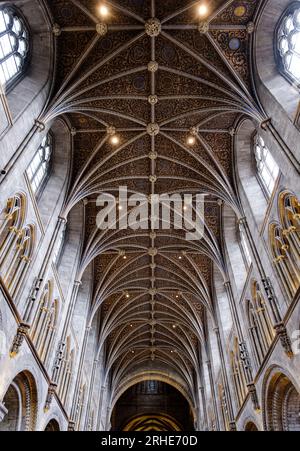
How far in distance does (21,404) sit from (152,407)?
104 ft

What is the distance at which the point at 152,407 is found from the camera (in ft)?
137

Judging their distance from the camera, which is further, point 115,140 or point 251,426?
point 115,140

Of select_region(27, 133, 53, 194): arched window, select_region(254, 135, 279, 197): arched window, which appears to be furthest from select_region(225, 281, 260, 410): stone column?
select_region(27, 133, 53, 194): arched window

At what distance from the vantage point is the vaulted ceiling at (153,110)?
614 inches

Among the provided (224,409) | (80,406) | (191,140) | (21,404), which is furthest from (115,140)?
(224,409)

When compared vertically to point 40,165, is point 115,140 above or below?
above

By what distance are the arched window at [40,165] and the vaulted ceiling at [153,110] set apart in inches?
56.6

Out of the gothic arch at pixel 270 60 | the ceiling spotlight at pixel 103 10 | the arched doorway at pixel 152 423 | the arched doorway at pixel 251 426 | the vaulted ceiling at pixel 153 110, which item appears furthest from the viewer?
the arched doorway at pixel 152 423

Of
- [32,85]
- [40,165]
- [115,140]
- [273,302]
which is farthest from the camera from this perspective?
[115,140]

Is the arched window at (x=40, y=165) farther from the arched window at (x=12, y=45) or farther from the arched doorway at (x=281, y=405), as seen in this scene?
the arched doorway at (x=281, y=405)

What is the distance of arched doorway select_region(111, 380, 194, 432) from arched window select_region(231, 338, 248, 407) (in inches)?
1012

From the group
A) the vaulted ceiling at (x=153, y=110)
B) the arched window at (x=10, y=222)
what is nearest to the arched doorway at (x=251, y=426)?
the vaulted ceiling at (x=153, y=110)

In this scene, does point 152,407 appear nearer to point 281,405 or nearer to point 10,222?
point 281,405

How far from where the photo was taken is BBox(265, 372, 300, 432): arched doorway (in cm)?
1349
